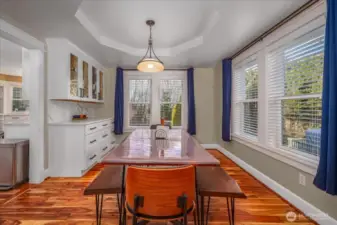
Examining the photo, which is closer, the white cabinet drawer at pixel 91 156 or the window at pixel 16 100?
the white cabinet drawer at pixel 91 156

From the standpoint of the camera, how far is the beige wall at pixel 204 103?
539 cm

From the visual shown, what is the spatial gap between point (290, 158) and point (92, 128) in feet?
10.6

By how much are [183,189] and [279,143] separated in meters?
2.15

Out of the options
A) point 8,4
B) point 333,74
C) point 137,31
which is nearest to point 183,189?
point 333,74

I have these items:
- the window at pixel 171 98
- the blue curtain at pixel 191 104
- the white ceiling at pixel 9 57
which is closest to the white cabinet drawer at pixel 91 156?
the window at pixel 171 98

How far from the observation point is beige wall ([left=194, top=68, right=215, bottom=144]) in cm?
539

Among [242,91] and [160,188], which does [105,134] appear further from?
[160,188]

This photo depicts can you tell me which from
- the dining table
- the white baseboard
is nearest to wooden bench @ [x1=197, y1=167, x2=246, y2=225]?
the dining table

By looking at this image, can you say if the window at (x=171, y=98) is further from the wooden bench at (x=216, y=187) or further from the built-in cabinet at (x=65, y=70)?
the wooden bench at (x=216, y=187)

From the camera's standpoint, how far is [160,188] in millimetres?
1159

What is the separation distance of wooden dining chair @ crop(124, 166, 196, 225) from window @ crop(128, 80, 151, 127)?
14.0 ft

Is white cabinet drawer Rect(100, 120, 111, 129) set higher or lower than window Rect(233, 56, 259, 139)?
lower

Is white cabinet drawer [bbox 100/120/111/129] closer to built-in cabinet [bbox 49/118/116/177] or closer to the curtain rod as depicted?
built-in cabinet [bbox 49/118/116/177]

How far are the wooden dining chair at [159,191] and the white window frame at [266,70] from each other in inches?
67.5
